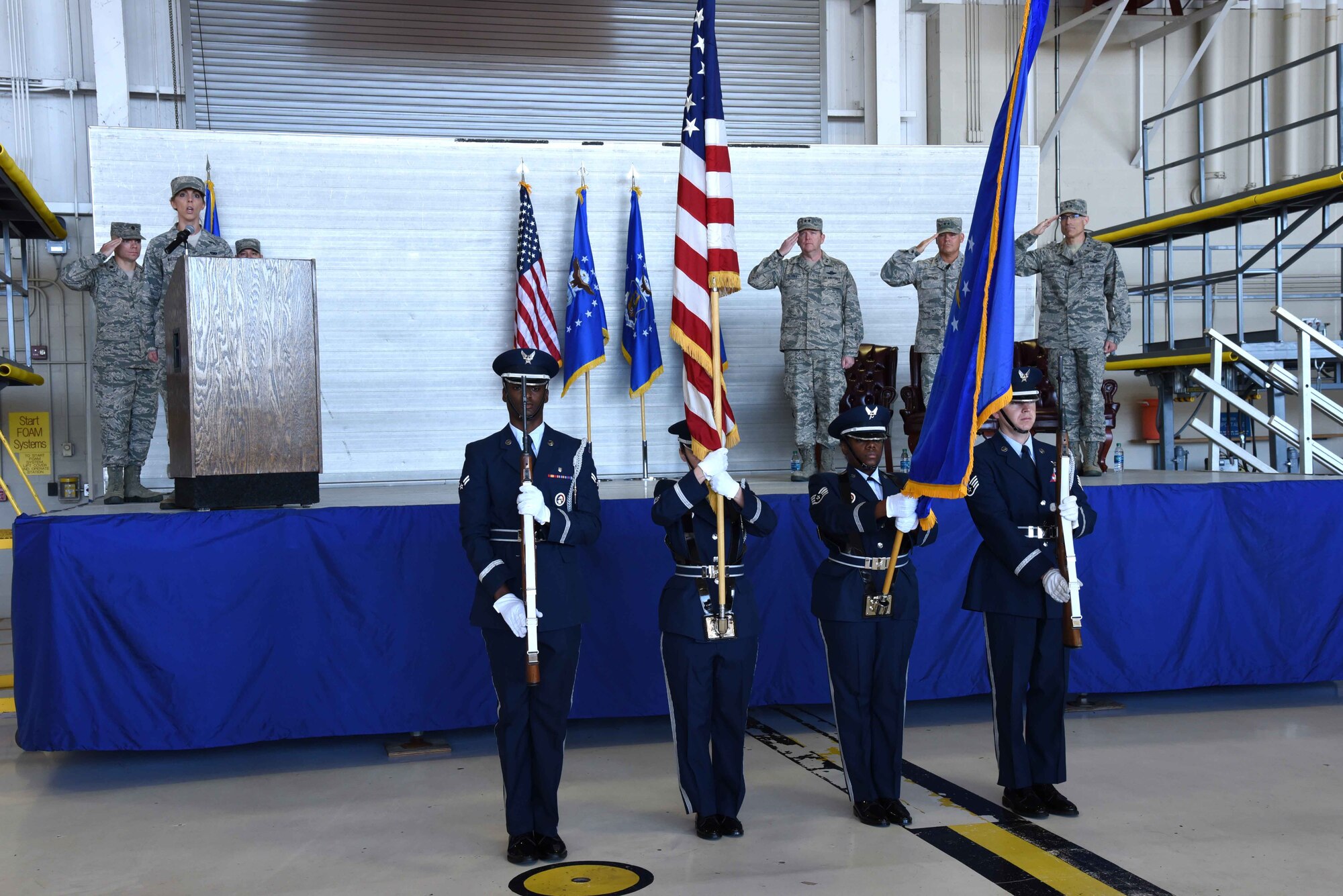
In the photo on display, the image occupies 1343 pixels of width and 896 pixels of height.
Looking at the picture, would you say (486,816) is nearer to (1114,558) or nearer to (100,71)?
→ (1114,558)

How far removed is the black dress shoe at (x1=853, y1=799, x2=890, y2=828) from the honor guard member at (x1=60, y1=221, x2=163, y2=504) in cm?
420

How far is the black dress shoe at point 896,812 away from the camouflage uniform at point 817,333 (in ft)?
11.8

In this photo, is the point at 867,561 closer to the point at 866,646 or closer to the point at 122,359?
the point at 866,646

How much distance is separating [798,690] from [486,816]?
1858mm

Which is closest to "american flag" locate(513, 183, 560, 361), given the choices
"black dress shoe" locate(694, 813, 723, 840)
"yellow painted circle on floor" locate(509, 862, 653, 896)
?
"black dress shoe" locate(694, 813, 723, 840)

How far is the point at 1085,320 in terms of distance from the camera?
731cm

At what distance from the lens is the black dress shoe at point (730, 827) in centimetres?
382

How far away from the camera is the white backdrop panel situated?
7719mm

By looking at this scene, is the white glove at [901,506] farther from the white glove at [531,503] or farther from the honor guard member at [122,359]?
the honor guard member at [122,359]

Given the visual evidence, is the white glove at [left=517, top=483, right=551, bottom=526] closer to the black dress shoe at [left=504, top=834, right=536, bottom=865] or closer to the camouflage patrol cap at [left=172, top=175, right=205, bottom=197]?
the black dress shoe at [left=504, top=834, right=536, bottom=865]

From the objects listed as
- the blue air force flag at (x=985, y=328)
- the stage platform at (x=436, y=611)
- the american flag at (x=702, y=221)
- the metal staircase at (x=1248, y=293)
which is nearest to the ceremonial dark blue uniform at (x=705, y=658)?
the american flag at (x=702, y=221)

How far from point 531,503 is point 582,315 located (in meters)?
Result: 4.50

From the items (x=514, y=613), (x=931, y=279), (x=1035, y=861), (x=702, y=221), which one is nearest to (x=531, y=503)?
(x=514, y=613)

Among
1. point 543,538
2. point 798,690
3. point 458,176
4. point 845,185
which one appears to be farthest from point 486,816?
point 845,185
